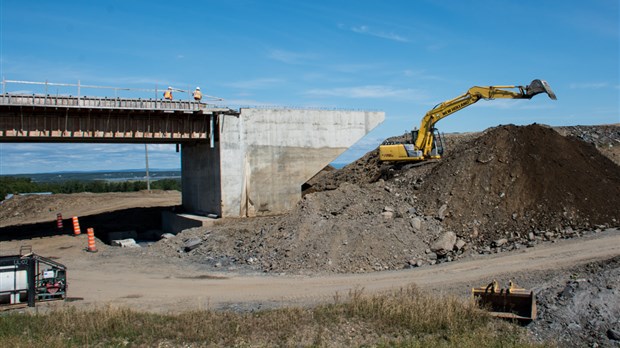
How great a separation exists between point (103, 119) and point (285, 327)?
1906cm

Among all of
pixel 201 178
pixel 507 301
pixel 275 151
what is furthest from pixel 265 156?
pixel 507 301

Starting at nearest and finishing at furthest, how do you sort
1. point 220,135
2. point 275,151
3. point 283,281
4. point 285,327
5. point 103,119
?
point 285,327
point 283,281
point 103,119
point 220,135
point 275,151

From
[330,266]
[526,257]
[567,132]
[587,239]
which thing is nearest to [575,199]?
[587,239]

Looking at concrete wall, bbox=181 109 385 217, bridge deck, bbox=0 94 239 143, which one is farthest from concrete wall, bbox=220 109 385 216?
bridge deck, bbox=0 94 239 143

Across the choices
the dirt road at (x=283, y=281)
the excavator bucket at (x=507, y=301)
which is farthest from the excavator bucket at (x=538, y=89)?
the excavator bucket at (x=507, y=301)

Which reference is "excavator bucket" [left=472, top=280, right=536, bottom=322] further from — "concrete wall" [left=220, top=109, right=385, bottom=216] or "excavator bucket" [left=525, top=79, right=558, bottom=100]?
"concrete wall" [left=220, top=109, right=385, bottom=216]

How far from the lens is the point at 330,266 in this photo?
20.6 metres

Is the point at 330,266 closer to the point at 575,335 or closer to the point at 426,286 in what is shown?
the point at 426,286

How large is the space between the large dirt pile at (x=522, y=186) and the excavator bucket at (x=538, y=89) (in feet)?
7.07

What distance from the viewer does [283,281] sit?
737 inches

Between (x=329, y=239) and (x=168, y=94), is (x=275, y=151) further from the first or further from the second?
(x=329, y=239)

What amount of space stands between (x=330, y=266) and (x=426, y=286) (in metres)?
4.72

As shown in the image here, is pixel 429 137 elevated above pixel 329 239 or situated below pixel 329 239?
above

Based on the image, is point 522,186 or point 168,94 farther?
point 168,94
